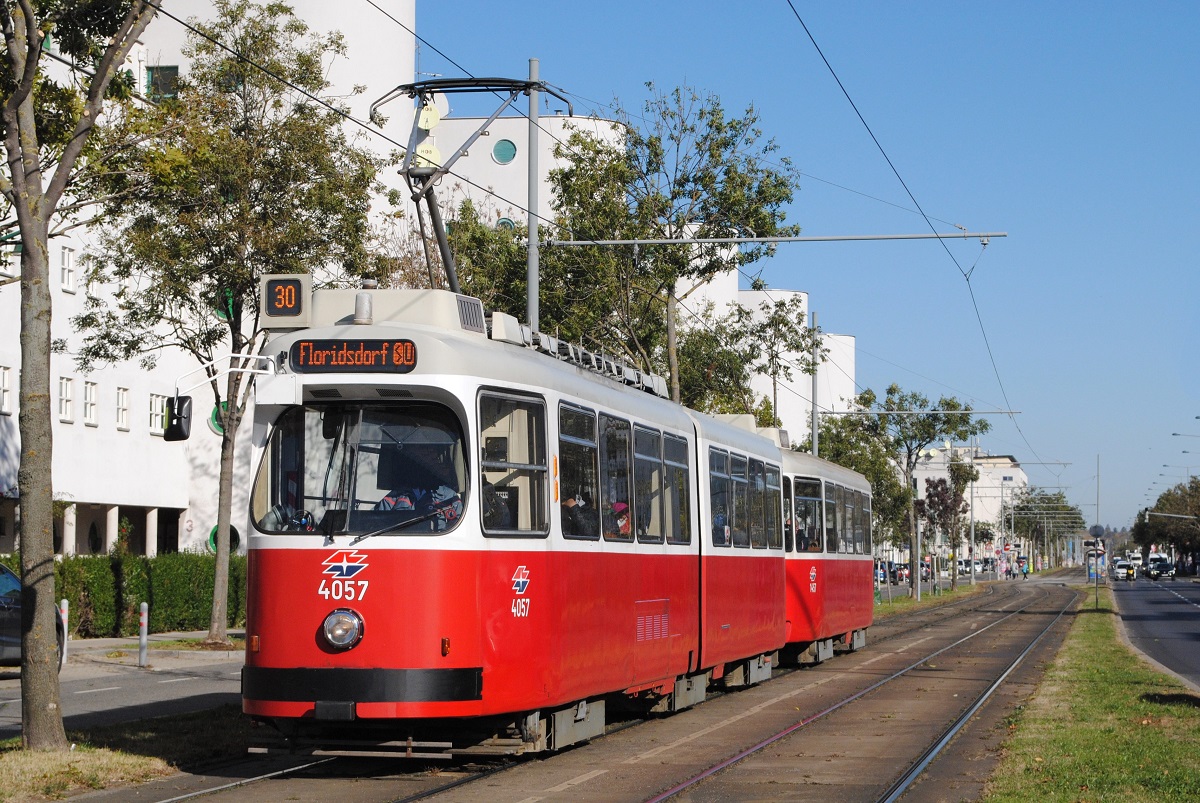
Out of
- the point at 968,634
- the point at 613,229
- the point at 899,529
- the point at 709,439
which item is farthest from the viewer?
the point at 899,529

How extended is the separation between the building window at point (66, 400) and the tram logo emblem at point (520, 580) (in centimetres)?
3627

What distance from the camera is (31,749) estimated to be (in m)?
12.5

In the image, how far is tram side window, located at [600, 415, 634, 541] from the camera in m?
13.7

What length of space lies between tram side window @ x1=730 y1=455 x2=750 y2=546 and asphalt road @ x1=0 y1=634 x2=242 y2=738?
19.6ft

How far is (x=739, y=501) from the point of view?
1933cm

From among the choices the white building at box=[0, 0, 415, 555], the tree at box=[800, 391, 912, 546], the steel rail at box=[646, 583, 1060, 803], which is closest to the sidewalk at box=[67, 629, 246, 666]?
the white building at box=[0, 0, 415, 555]

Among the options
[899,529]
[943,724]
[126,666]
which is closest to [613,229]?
[126,666]

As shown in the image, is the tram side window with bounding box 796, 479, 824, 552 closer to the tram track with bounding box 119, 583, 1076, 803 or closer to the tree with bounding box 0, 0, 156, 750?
the tram track with bounding box 119, 583, 1076, 803

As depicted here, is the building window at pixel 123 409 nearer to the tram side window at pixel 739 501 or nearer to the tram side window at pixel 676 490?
the tram side window at pixel 739 501

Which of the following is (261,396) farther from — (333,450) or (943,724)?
(943,724)

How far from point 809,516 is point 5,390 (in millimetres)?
25282

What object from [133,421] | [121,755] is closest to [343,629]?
[121,755]

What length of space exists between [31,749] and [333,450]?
3.60 metres

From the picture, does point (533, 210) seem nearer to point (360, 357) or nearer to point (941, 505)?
point (360, 357)
